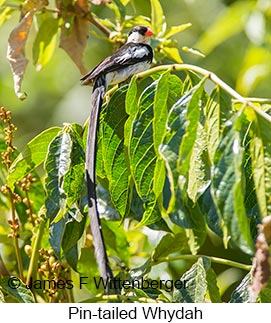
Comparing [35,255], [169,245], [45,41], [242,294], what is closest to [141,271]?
[169,245]

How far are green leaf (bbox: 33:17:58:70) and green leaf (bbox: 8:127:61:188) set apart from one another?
680 millimetres

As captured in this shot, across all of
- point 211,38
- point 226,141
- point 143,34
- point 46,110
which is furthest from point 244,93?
point 46,110

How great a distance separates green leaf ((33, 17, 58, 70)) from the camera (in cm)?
255

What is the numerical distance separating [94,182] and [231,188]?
0.34 metres

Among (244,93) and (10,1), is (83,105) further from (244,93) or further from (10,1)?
(10,1)

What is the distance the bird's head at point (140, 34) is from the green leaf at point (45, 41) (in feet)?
0.81

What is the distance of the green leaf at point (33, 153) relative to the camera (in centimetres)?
194

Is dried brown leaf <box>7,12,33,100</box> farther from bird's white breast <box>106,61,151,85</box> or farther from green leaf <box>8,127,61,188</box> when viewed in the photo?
green leaf <box>8,127,61,188</box>

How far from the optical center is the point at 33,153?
6.40 ft

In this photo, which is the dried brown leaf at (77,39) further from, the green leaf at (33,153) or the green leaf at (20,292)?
the green leaf at (20,292)

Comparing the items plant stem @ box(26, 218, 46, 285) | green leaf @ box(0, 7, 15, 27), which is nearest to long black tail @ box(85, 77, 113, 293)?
plant stem @ box(26, 218, 46, 285)

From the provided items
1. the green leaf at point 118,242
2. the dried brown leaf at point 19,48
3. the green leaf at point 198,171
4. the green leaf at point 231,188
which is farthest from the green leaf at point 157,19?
the green leaf at point 231,188

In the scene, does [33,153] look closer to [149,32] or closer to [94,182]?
[94,182]

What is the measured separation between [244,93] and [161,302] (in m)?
1.52
